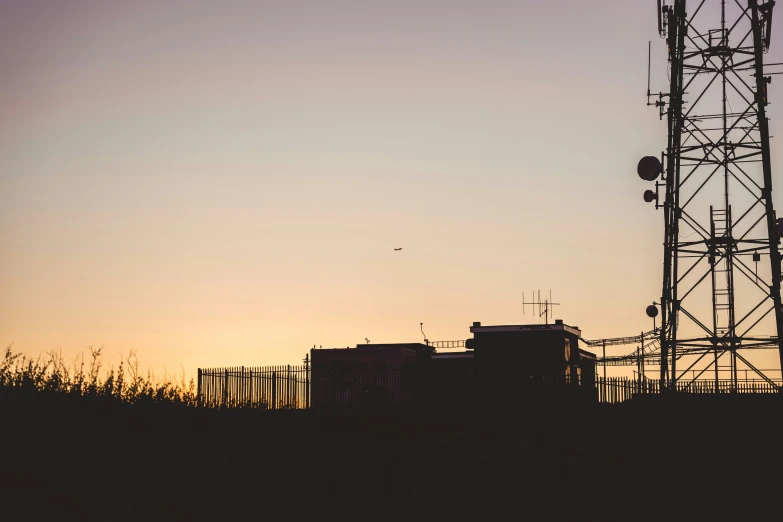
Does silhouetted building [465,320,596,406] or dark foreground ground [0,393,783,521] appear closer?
dark foreground ground [0,393,783,521]

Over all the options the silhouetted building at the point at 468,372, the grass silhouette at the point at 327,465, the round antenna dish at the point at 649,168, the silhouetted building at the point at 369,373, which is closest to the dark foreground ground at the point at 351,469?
the grass silhouette at the point at 327,465

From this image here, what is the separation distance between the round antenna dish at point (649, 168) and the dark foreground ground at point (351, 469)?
1157 centimetres

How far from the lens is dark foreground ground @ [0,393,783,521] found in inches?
708

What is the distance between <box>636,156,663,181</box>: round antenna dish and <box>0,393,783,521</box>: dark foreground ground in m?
11.6

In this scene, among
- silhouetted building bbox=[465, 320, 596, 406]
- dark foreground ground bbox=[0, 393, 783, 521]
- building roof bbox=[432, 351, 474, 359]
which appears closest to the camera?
dark foreground ground bbox=[0, 393, 783, 521]

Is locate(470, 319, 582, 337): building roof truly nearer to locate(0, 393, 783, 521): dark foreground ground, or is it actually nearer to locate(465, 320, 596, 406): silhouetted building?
locate(465, 320, 596, 406): silhouetted building

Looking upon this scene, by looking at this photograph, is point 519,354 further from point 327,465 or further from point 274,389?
point 327,465

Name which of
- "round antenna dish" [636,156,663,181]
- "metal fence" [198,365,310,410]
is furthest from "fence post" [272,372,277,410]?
"round antenna dish" [636,156,663,181]

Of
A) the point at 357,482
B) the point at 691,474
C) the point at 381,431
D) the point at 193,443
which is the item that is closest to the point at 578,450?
the point at 691,474

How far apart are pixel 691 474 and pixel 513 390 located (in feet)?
77.4

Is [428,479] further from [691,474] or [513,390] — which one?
[513,390]

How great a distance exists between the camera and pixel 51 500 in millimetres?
16844

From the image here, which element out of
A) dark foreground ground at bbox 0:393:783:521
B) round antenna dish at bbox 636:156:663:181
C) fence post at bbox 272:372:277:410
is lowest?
dark foreground ground at bbox 0:393:783:521

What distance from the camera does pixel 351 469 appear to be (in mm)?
21672
